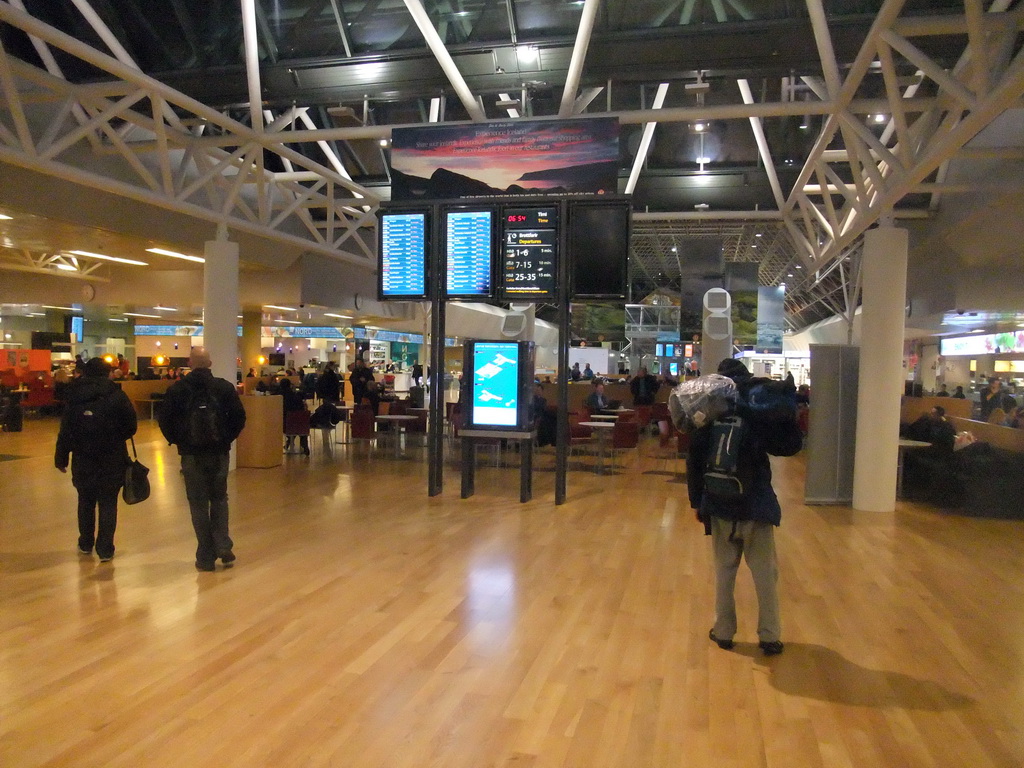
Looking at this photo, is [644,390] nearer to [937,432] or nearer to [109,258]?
[937,432]

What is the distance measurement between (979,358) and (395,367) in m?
23.1

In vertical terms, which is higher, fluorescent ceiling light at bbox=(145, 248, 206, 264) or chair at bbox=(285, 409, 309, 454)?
fluorescent ceiling light at bbox=(145, 248, 206, 264)

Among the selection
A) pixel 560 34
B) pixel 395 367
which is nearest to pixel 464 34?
pixel 560 34

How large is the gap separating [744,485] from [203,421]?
12.4 feet

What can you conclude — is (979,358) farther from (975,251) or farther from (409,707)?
(409,707)

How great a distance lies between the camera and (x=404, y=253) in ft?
30.3

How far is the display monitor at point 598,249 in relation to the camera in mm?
8742

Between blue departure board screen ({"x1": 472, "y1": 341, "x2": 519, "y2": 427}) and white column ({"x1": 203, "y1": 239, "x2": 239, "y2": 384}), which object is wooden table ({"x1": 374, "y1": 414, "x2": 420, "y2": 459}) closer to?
white column ({"x1": 203, "y1": 239, "x2": 239, "y2": 384})

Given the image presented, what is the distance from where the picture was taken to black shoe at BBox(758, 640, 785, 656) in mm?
4395

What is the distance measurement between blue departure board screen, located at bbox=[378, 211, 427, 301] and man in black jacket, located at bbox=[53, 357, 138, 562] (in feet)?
12.5

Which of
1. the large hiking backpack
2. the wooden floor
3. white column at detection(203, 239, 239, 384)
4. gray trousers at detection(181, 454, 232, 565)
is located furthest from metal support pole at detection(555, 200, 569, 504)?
white column at detection(203, 239, 239, 384)

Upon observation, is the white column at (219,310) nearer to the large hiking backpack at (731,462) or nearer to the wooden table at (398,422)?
the wooden table at (398,422)

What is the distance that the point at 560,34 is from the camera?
897 centimetres

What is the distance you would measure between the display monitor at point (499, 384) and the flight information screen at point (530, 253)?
72 cm
